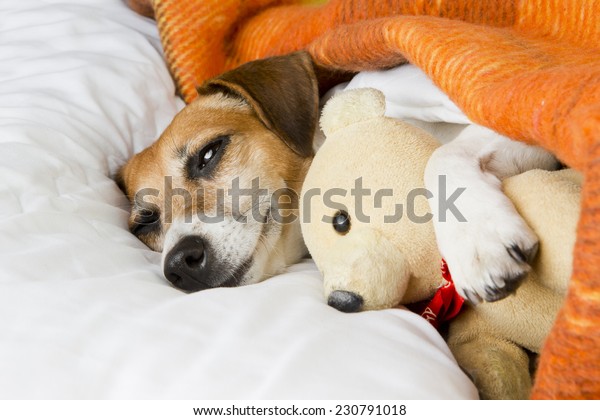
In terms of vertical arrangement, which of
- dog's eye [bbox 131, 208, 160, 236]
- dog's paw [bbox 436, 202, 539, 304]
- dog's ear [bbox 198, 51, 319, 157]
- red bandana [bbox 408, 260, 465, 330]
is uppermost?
dog's paw [bbox 436, 202, 539, 304]

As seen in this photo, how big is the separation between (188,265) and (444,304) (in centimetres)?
59

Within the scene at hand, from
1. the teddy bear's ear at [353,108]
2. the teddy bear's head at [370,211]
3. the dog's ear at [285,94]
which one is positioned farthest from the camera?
the dog's ear at [285,94]

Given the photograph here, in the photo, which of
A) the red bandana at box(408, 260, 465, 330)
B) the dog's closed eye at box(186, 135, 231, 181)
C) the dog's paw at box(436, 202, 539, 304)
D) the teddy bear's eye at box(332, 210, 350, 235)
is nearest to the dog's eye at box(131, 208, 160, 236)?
the dog's closed eye at box(186, 135, 231, 181)

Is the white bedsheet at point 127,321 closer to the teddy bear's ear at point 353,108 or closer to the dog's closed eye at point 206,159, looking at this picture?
the dog's closed eye at point 206,159

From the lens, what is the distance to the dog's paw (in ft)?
3.19

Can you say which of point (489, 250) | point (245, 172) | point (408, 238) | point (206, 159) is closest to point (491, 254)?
point (489, 250)

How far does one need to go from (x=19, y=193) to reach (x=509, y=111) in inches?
41.6

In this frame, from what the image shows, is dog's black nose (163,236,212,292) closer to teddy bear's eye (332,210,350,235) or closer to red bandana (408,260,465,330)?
teddy bear's eye (332,210,350,235)

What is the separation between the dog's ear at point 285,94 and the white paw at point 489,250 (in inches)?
28.1

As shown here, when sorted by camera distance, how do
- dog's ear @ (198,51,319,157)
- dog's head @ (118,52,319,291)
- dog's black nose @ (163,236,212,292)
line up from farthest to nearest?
dog's ear @ (198,51,319,157) < dog's head @ (118,52,319,291) < dog's black nose @ (163,236,212,292)

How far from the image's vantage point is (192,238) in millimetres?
1507

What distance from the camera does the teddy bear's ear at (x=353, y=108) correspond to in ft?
4.15

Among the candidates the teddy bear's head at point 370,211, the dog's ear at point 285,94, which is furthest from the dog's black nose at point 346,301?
the dog's ear at point 285,94

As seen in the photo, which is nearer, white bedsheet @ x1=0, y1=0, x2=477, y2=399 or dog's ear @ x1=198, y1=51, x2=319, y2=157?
white bedsheet @ x1=0, y1=0, x2=477, y2=399
